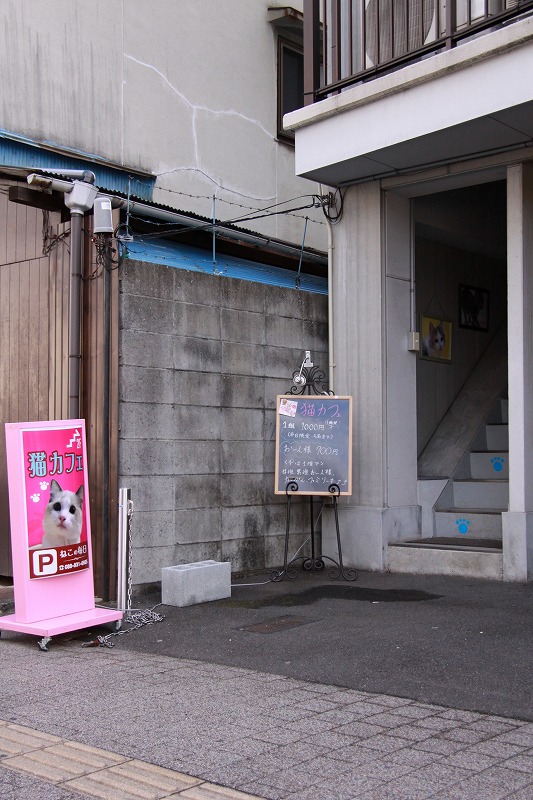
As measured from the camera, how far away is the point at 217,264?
10.2 meters

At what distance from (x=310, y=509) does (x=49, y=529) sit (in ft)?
12.6

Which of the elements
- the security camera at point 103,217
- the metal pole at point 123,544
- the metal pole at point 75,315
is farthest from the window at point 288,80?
the metal pole at point 123,544

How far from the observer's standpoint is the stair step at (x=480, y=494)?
10375mm

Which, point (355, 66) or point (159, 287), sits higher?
point (355, 66)

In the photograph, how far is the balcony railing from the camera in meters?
8.34

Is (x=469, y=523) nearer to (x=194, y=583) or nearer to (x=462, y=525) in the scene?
(x=462, y=525)

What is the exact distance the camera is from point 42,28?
11.3 meters

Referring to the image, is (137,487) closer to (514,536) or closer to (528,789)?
(514,536)

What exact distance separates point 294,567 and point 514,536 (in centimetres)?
260

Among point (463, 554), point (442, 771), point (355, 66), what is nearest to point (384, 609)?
point (463, 554)

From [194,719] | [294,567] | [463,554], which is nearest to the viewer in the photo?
[194,719]

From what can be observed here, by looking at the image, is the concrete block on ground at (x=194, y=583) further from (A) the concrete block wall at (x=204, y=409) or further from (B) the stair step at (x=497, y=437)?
(B) the stair step at (x=497, y=437)

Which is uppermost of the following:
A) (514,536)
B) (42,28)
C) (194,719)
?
(42,28)

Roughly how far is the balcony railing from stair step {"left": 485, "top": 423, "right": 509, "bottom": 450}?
4.66 m
